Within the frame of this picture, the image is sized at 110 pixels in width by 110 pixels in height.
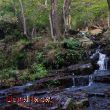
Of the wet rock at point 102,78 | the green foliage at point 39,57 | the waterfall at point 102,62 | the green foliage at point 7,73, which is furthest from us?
the green foliage at point 39,57

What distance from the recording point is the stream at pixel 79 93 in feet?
42.4

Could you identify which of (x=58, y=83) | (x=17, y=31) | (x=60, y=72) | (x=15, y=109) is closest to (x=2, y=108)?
(x=15, y=109)

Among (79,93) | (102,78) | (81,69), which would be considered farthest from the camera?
(81,69)

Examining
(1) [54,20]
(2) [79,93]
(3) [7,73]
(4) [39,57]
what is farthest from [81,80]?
(1) [54,20]

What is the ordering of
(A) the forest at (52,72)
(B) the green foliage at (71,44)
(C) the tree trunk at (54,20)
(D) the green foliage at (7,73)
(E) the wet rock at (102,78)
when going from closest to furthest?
(A) the forest at (52,72) → (E) the wet rock at (102,78) → (D) the green foliage at (7,73) → (B) the green foliage at (71,44) → (C) the tree trunk at (54,20)

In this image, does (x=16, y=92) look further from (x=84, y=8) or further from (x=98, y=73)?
(x=84, y=8)

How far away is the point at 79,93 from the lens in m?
15.5

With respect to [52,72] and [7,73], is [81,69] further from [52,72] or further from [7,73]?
[7,73]

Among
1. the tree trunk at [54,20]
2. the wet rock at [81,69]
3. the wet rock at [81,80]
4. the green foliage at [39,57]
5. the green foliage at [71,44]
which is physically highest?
the tree trunk at [54,20]

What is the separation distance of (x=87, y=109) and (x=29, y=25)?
89.3 ft

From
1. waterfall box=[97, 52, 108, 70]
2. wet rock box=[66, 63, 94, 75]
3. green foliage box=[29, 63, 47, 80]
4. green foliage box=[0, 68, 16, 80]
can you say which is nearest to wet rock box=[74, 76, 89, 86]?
wet rock box=[66, 63, 94, 75]

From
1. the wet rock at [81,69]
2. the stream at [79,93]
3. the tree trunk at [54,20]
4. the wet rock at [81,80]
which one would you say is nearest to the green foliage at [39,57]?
the wet rock at [81,69]

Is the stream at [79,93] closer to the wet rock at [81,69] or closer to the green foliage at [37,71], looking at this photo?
the wet rock at [81,69]

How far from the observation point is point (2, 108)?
43.6 feet
